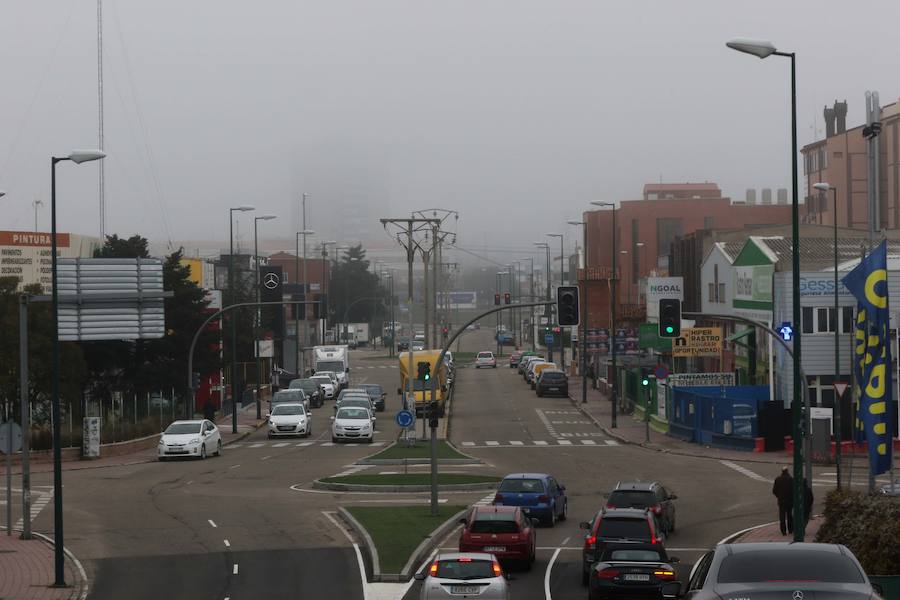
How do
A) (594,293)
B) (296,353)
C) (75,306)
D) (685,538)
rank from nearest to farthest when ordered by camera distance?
(685,538) < (75,306) < (296,353) < (594,293)

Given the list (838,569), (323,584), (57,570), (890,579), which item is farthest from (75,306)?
(838,569)

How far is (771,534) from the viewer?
29.2 metres

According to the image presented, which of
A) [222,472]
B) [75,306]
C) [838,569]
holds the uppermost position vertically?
[75,306]

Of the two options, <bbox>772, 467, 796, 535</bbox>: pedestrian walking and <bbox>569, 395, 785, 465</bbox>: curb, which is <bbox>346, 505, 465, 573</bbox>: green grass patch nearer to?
<bbox>772, 467, 796, 535</bbox>: pedestrian walking

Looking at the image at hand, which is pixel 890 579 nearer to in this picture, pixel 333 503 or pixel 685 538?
pixel 685 538

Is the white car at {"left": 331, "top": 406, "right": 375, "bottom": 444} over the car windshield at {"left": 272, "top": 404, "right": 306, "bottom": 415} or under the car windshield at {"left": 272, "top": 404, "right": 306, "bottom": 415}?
under

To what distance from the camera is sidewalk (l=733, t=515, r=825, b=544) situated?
28.0m

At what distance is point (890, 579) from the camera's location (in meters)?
16.6

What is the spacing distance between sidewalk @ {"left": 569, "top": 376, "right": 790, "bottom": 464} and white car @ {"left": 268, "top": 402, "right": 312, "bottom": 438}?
44.9ft

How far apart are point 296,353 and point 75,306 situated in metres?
60.1

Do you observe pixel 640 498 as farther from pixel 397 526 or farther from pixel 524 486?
pixel 397 526

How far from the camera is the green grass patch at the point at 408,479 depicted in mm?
39594

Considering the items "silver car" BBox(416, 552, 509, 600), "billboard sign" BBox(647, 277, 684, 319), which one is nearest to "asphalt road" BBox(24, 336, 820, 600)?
"silver car" BBox(416, 552, 509, 600)

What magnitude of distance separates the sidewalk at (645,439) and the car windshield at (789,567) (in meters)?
36.4
